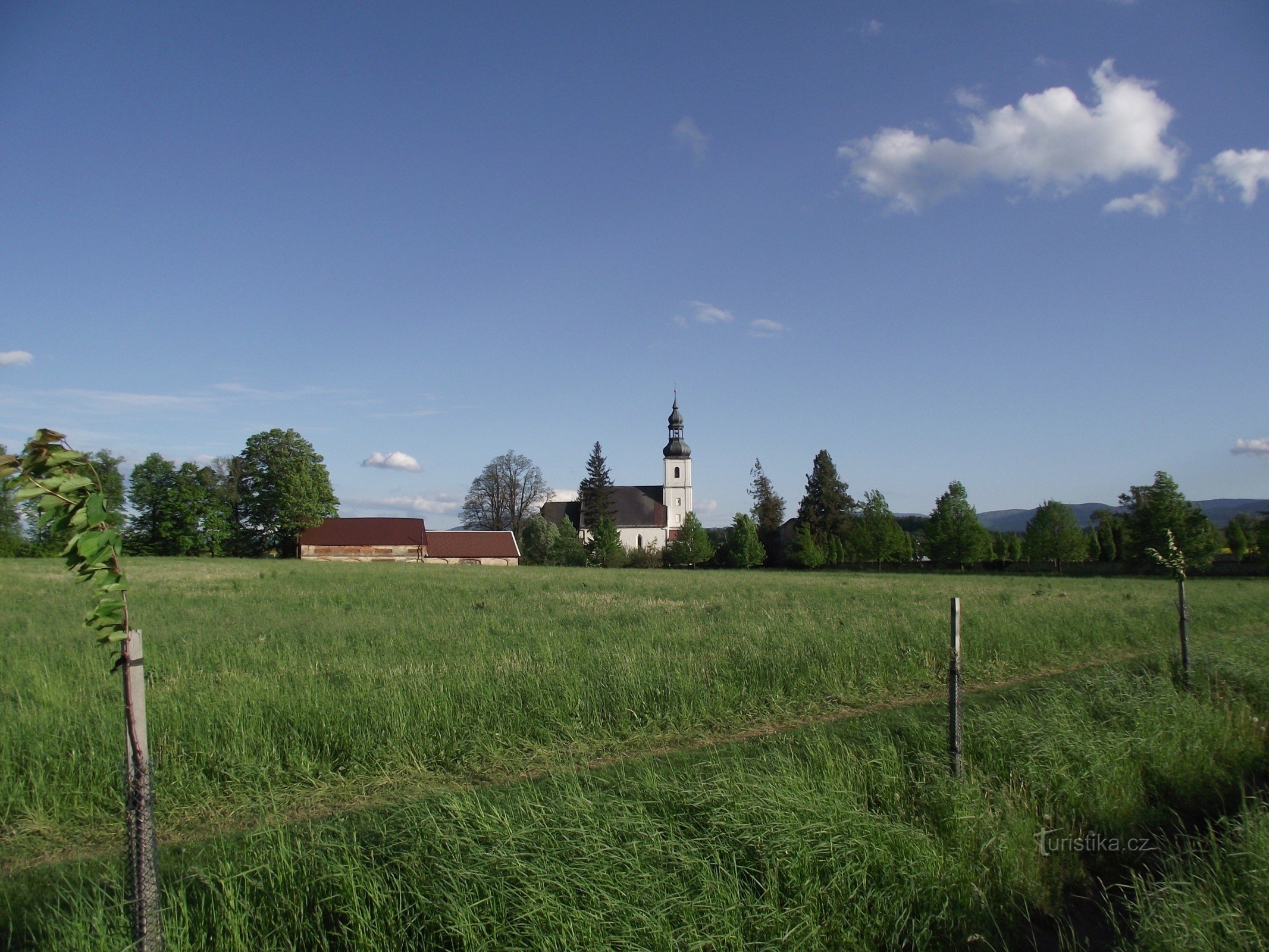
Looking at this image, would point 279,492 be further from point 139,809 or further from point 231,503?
point 139,809

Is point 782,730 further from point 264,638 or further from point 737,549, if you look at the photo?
point 737,549

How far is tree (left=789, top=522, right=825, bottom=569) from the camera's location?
2479 inches

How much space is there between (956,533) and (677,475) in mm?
36096

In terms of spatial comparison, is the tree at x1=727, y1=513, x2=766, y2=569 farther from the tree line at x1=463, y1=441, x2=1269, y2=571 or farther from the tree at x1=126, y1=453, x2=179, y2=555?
the tree at x1=126, y1=453, x2=179, y2=555

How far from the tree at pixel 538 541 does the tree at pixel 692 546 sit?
1177 cm

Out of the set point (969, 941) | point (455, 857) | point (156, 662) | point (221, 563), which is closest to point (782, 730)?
point (969, 941)

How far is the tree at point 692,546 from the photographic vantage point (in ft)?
222

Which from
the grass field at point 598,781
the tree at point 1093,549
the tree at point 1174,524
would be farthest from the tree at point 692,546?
the grass field at point 598,781

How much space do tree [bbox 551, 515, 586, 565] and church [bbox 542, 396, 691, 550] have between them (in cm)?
1626

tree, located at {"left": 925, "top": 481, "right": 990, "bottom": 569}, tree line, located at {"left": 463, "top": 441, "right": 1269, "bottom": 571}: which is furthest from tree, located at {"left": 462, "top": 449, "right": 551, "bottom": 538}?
tree, located at {"left": 925, "top": 481, "right": 990, "bottom": 569}

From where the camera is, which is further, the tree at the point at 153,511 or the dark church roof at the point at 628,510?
the dark church roof at the point at 628,510

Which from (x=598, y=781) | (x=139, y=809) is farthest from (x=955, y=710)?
(x=139, y=809)

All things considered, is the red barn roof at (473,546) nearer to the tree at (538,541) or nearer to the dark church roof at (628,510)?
the tree at (538,541)

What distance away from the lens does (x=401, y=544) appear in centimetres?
6756
